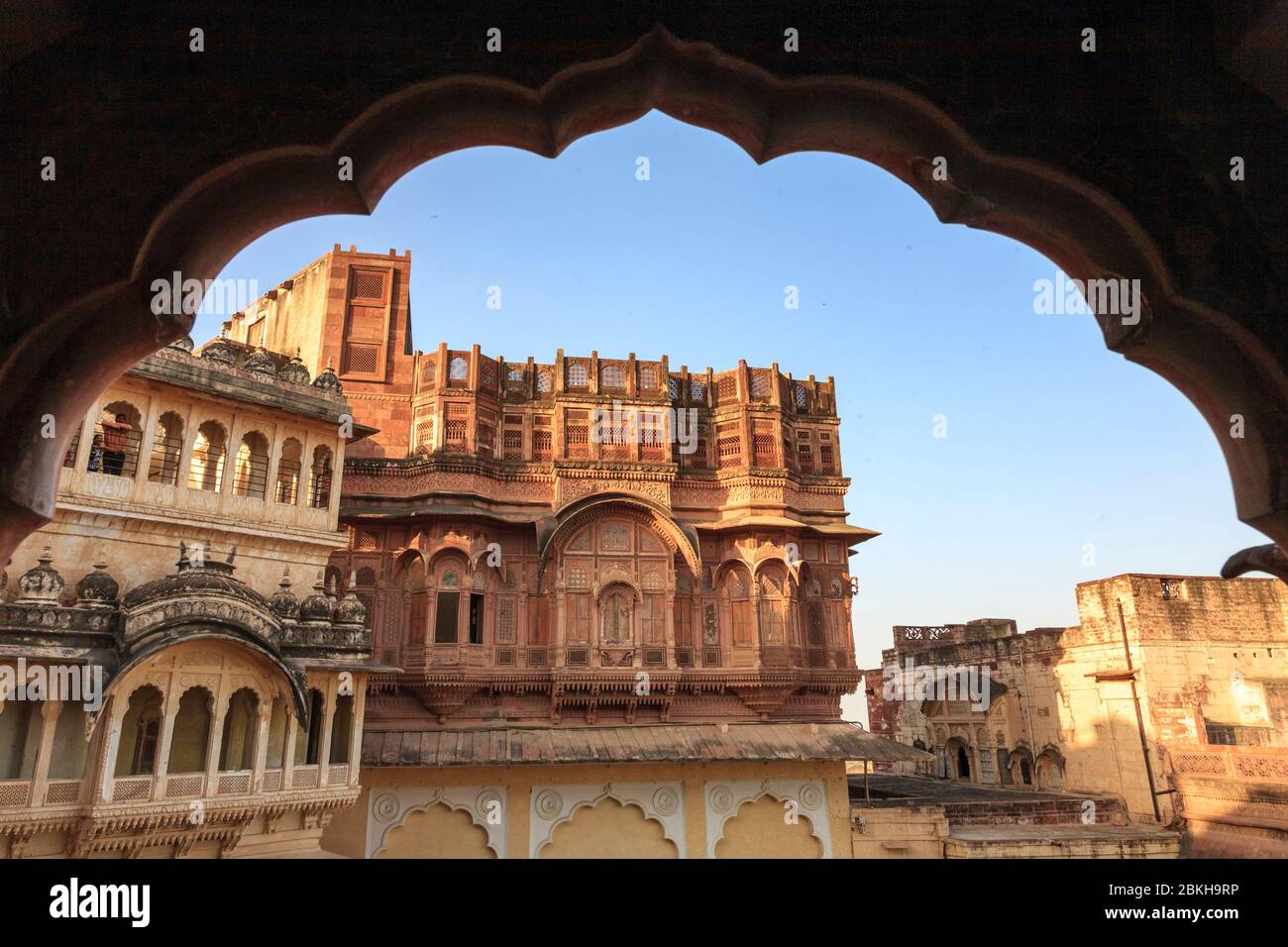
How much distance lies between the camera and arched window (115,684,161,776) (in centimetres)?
1216

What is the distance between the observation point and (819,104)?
7.50 feet

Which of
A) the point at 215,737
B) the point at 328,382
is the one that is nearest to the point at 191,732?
the point at 215,737

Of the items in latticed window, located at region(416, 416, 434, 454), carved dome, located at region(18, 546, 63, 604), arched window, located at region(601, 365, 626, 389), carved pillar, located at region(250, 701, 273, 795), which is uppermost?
arched window, located at region(601, 365, 626, 389)

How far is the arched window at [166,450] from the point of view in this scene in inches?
535

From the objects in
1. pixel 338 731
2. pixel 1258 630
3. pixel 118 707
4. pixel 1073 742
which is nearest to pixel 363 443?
pixel 338 731

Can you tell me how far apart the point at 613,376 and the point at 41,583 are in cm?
1266

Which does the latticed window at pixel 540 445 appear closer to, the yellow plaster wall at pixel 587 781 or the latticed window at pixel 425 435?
the latticed window at pixel 425 435

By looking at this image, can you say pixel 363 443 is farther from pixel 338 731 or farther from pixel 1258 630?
pixel 1258 630

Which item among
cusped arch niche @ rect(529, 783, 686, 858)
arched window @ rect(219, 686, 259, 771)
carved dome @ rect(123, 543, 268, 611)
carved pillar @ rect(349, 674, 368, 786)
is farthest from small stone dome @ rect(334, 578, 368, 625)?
cusped arch niche @ rect(529, 783, 686, 858)

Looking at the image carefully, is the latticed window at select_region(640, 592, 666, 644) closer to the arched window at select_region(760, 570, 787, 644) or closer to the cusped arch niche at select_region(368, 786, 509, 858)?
the arched window at select_region(760, 570, 787, 644)

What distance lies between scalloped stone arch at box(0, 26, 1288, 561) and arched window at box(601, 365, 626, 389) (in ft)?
59.3

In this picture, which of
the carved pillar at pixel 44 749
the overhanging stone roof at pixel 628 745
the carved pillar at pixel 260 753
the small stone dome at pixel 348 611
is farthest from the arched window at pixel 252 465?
the overhanging stone roof at pixel 628 745
